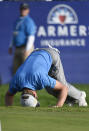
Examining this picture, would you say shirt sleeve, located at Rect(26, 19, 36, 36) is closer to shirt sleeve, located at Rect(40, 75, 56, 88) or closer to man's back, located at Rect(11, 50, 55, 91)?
man's back, located at Rect(11, 50, 55, 91)

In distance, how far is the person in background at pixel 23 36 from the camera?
1358cm

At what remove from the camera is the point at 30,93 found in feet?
25.9

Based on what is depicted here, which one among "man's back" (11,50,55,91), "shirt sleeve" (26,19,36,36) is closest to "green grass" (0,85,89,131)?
"man's back" (11,50,55,91)

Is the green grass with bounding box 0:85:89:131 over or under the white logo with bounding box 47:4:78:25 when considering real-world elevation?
under

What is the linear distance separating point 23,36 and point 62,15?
1.00 meters

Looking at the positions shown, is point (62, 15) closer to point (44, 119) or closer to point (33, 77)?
point (33, 77)

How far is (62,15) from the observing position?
45.6ft

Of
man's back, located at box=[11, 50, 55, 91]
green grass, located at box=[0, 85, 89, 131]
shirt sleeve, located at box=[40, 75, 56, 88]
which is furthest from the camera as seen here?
shirt sleeve, located at box=[40, 75, 56, 88]

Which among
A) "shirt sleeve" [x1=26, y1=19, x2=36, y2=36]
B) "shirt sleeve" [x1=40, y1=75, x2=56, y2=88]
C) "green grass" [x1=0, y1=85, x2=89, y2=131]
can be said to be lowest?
"green grass" [x1=0, y1=85, x2=89, y2=131]

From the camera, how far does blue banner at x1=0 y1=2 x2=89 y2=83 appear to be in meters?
13.9

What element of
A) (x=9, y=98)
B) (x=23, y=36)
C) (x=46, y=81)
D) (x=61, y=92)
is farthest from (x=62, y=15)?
(x=46, y=81)

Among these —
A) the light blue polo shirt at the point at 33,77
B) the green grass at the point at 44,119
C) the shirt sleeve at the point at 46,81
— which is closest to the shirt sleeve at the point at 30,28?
the light blue polo shirt at the point at 33,77

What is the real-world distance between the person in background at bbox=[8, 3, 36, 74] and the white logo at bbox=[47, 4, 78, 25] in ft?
1.52

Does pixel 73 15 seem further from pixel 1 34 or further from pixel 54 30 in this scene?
pixel 1 34
